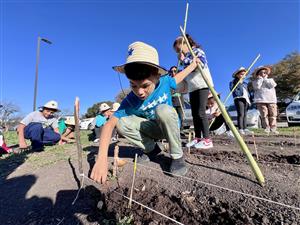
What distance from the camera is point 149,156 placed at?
2602 millimetres

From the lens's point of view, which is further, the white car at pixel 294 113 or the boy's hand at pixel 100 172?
the white car at pixel 294 113

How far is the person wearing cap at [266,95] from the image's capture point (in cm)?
567

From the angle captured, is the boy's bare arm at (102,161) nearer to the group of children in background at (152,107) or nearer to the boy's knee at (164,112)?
the group of children in background at (152,107)

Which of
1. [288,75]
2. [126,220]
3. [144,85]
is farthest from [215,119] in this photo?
[288,75]

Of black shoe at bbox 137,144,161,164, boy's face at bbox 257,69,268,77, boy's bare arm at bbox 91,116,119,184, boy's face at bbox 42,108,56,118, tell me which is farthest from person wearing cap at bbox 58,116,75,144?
boy's face at bbox 257,69,268,77

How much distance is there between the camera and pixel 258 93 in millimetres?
5801

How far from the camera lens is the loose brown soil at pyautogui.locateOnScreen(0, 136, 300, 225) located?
1334 millimetres

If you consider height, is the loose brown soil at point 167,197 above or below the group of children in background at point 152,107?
below

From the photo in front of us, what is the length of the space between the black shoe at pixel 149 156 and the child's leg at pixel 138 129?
14 centimetres

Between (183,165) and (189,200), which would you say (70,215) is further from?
(183,165)

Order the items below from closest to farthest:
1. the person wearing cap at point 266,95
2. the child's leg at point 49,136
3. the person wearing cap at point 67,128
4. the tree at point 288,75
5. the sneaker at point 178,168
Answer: the sneaker at point 178,168
the child's leg at point 49,136
the person wearing cap at point 266,95
the person wearing cap at point 67,128
the tree at point 288,75

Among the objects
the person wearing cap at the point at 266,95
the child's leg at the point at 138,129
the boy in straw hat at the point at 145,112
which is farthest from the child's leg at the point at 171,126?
Result: the person wearing cap at the point at 266,95

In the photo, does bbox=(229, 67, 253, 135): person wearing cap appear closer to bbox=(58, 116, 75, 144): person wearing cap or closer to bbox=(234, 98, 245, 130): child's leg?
bbox=(234, 98, 245, 130): child's leg

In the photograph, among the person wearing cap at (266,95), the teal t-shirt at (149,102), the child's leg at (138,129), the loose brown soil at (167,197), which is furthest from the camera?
the person wearing cap at (266,95)
